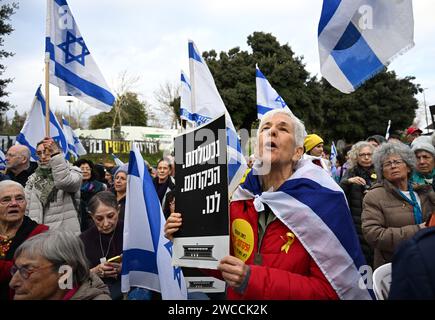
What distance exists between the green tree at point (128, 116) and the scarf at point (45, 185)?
52346 mm

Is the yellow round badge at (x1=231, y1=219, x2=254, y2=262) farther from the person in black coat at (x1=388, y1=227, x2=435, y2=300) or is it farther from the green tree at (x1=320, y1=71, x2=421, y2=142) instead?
the green tree at (x1=320, y1=71, x2=421, y2=142)

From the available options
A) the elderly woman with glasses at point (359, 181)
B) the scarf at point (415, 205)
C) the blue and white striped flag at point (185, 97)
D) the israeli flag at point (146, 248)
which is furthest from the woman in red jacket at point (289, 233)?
the blue and white striped flag at point (185, 97)

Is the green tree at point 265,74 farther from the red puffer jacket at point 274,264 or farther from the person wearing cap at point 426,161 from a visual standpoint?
the red puffer jacket at point 274,264

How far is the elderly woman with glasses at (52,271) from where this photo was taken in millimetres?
2002

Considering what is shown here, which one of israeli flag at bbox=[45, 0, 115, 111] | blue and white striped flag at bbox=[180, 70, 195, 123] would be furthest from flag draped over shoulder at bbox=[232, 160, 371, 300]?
blue and white striped flag at bbox=[180, 70, 195, 123]

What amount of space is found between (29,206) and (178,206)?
2.48 metres

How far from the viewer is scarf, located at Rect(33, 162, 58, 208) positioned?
156 inches

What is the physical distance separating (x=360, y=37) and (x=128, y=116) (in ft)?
185

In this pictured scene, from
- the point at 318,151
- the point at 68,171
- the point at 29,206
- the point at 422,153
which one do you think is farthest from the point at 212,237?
the point at 318,151

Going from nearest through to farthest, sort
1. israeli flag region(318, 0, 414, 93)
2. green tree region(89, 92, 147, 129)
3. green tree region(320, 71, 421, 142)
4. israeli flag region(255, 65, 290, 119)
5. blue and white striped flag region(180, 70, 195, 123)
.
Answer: israeli flag region(318, 0, 414, 93) < israeli flag region(255, 65, 290, 119) < blue and white striped flag region(180, 70, 195, 123) < green tree region(320, 71, 421, 142) < green tree region(89, 92, 147, 129)

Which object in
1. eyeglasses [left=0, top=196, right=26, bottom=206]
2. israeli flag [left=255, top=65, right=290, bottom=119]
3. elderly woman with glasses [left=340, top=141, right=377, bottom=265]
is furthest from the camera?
israeli flag [left=255, top=65, right=290, bottom=119]

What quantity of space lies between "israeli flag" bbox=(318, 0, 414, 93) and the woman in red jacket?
0.98 meters

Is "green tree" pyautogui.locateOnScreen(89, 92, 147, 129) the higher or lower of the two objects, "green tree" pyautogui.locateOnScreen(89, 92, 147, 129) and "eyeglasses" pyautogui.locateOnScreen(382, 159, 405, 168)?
the higher

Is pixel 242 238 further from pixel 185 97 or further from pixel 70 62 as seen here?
pixel 185 97
